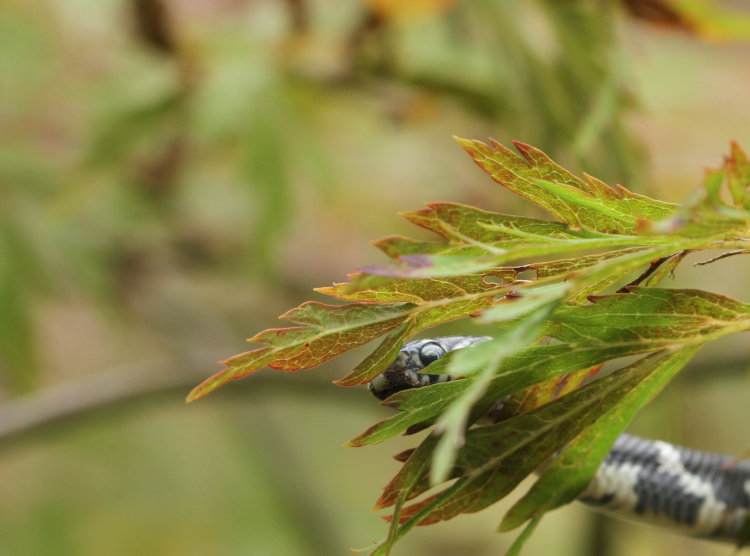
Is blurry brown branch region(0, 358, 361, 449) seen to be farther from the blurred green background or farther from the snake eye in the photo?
the snake eye

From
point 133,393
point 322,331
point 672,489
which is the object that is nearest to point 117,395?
point 133,393

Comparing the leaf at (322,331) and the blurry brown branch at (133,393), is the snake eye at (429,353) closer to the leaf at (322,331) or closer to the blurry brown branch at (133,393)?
the leaf at (322,331)

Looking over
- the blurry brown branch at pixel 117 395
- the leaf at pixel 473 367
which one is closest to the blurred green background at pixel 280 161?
the blurry brown branch at pixel 117 395

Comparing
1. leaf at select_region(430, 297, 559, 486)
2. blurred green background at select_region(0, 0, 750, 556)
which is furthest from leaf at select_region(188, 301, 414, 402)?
blurred green background at select_region(0, 0, 750, 556)

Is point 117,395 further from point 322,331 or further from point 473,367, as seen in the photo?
point 473,367

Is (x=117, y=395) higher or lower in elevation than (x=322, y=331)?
lower
